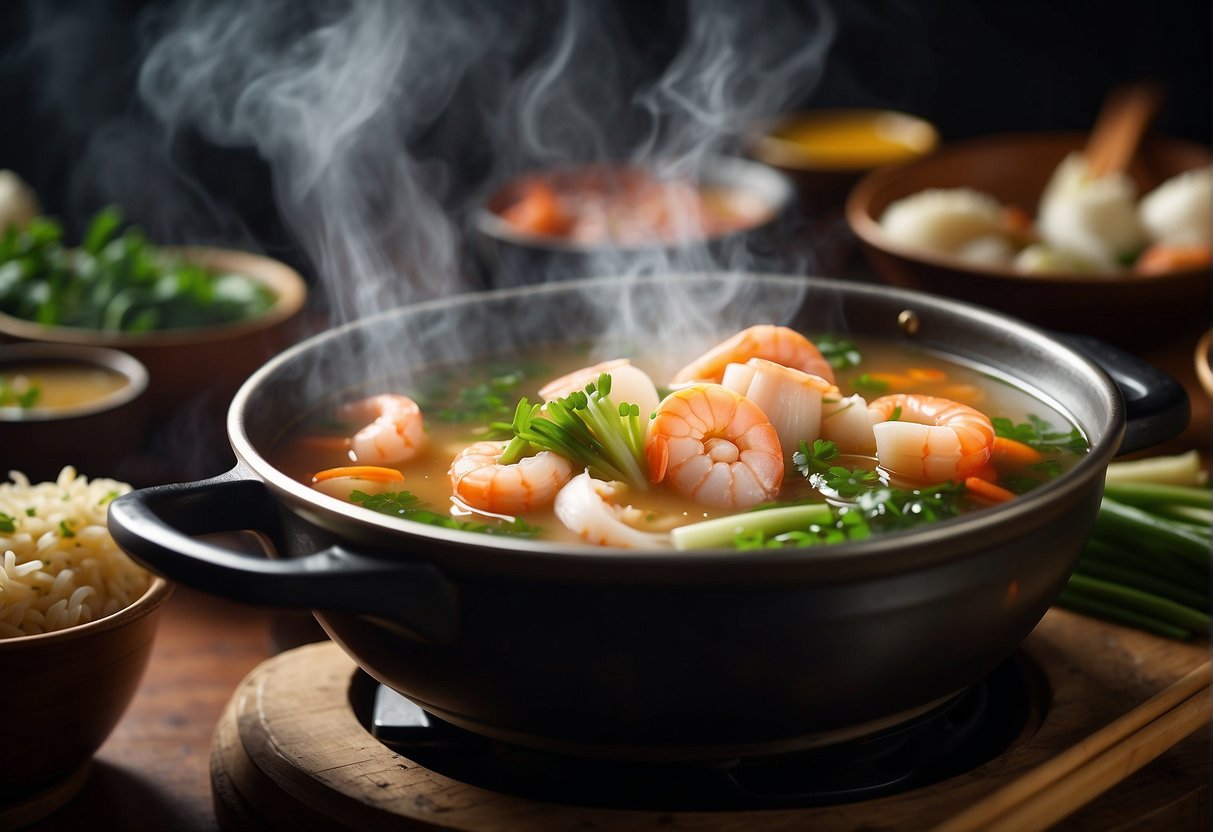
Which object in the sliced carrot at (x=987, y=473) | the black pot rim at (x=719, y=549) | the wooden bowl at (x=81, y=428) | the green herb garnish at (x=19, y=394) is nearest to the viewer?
the black pot rim at (x=719, y=549)

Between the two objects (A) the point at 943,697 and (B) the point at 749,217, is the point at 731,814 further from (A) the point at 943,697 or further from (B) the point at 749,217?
(B) the point at 749,217

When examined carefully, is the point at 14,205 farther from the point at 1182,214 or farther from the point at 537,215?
the point at 1182,214

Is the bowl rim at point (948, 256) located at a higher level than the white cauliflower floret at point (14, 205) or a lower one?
lower

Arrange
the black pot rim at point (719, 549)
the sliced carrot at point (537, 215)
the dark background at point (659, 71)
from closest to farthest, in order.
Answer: the black pot rim at point (719, 549)
the sliced carrot at point (537, 215)
the dark background at point (659, 71)

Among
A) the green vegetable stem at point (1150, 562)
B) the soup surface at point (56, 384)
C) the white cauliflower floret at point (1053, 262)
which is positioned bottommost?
the green vegetable stem at point (1150, 562)

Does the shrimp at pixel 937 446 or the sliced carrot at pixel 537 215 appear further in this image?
the sliced carrot at pixel 537 215

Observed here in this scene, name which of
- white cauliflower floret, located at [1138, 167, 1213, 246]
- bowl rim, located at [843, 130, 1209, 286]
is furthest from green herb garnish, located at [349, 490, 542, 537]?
white cauliflower floret, located at [1138, 167, 1213, 246]

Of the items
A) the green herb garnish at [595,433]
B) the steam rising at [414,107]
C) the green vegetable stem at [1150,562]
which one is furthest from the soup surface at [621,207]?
the green herb garnish at [595,433]

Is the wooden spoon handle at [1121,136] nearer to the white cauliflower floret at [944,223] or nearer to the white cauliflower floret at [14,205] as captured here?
the white cauliflower floret at [944,223]
